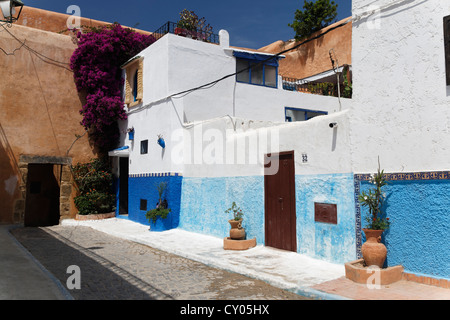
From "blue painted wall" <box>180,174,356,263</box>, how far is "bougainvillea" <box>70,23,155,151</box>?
23.8ft

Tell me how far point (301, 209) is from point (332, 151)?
1.55 m

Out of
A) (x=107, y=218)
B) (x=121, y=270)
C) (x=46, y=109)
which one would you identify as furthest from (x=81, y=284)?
(x=46, y=109)

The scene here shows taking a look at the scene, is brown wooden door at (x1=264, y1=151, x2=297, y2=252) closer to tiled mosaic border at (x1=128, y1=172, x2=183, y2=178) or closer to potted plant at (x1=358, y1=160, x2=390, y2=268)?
potted plant at (x1=358, y1=160, x2=390, y2=268)

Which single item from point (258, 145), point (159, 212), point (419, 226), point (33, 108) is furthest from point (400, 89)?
point (33, 108)

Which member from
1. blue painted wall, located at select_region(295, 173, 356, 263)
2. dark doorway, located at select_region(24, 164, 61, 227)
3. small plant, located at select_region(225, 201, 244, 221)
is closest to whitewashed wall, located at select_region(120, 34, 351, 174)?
small plant, located at select_region(225, 201, 244, 221)

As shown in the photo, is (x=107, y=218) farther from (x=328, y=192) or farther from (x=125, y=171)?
(x=328, y=192)

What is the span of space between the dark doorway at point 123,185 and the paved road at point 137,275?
605cm

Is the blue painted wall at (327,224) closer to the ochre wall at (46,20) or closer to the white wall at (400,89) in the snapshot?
the white wall at (400,89)

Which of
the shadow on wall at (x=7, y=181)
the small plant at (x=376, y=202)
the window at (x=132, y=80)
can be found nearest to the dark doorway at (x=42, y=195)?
the shadow on wall at (x=7, y=181)

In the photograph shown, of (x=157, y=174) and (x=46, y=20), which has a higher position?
(x=46, y=20)

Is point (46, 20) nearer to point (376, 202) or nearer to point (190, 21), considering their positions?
point (190, 21)

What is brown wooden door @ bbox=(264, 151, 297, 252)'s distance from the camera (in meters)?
8.46

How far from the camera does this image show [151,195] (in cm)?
1421
